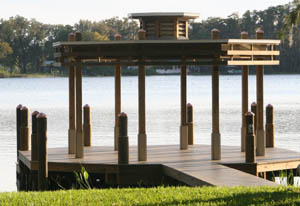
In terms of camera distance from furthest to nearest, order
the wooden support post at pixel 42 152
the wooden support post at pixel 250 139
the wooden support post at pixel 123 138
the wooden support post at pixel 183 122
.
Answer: the wooden support post at pixel 183 122 → the wooden support post at pixel 250 139 → the wooden support post at pixel 123 138 → the wooden support post at pixel 42 152

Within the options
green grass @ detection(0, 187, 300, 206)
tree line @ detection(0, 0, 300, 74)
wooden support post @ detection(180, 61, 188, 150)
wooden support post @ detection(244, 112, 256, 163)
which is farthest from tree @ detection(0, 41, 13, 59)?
green grass @ detection(0, 187, 300, 206)

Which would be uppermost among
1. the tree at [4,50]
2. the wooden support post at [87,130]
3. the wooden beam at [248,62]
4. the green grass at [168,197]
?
the tree at [4,50]

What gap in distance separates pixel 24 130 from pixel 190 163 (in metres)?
4.84

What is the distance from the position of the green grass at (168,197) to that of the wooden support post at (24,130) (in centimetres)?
626

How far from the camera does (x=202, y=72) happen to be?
138 meters

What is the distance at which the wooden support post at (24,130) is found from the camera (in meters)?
18.6

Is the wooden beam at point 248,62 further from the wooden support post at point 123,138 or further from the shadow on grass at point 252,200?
the shadow on grass at point 252,200

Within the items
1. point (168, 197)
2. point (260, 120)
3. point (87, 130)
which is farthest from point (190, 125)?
point (168, 197)

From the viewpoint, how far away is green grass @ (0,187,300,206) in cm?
1093

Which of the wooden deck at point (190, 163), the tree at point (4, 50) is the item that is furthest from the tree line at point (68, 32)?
the wooden deck at point (190, 163)

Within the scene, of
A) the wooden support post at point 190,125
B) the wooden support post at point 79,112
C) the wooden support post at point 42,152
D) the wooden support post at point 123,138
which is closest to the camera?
the wooden support post at point 42,152

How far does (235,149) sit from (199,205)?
26.3ft

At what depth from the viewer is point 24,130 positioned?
18.7 m

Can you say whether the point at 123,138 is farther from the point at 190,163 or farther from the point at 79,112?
the point at 79,112
